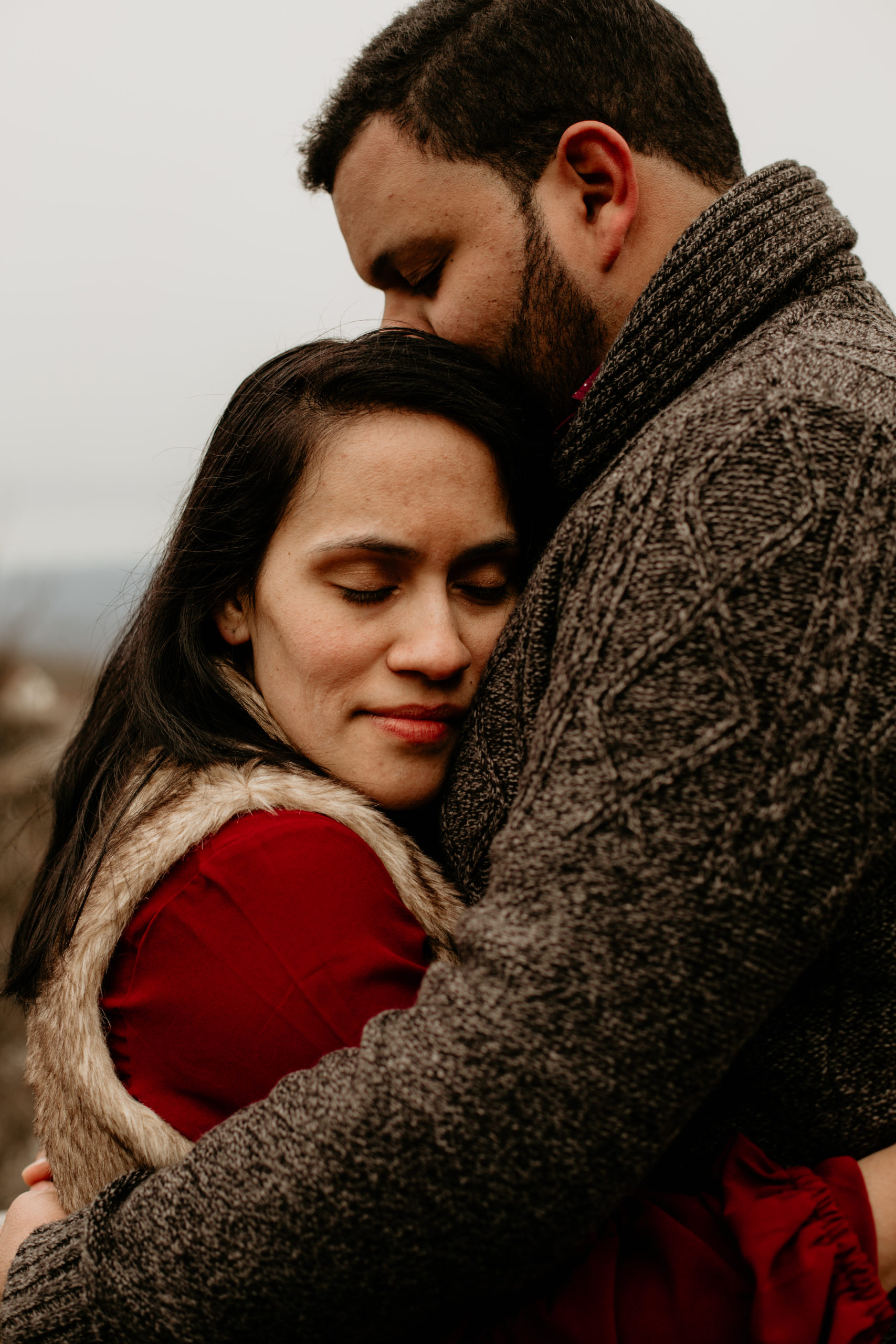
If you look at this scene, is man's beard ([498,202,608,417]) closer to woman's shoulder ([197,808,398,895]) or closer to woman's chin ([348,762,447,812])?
woman's chin ([348,762,447,812])

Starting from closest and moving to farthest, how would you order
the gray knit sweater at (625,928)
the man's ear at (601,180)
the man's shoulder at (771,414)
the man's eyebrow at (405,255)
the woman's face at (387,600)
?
1. the gray knit sweater at (625,928)
2. the man's shoulder at (771,414)
3. the woman's face at (387,600)
4. the man's ear at (601,180)
5. the man's eyebrow at (405,255)

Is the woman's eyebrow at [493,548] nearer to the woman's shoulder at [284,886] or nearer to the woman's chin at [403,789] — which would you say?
the woman's chin at [403,789]

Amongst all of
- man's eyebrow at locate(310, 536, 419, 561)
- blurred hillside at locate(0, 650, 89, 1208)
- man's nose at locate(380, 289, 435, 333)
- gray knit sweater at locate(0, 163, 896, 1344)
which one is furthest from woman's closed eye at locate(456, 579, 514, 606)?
blurred hillside at locate(0, 650, 89, 1208)

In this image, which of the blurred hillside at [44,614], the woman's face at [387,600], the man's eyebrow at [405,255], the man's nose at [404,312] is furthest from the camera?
the blurred hillside at [44,614]

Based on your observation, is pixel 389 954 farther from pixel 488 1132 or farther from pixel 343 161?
pixel 343 161

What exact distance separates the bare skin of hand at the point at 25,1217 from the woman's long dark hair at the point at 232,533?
1.03ft

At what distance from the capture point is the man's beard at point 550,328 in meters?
1.65

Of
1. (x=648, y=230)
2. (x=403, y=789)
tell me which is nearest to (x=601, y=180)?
(x=648, y=230)

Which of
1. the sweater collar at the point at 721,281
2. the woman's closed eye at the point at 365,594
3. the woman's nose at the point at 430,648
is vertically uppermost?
the sweater collar at the point at 721,281

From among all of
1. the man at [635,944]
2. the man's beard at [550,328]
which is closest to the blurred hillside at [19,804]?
the man's beard at [550,328]

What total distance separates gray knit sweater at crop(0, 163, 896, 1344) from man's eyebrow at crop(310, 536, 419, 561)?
47 cm

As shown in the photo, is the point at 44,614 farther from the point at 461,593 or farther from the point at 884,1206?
the point at 884,1206

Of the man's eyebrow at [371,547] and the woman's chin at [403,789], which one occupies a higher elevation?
the man's eyebrow at [371,547]

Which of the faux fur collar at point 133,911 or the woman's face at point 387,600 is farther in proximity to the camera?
the woman's face at point 387,600
